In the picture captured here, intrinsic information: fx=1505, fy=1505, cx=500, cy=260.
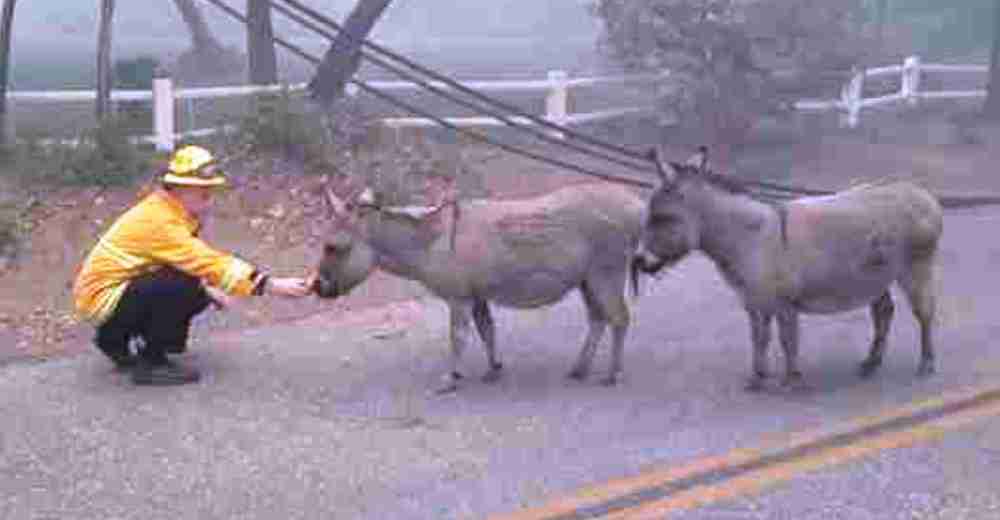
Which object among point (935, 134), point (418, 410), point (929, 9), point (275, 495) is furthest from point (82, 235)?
point (929, 9)

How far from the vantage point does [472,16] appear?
2859 inches

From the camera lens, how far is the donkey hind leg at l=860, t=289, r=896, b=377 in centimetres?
766

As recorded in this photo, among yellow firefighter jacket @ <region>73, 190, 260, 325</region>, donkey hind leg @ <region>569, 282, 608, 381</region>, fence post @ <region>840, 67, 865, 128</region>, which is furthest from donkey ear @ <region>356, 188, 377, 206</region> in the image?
fence post @ <region>840, 67, 865, 128</region>

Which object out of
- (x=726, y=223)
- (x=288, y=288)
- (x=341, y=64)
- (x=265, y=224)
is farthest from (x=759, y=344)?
(x=341, y=64)

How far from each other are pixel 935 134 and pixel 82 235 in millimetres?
14244

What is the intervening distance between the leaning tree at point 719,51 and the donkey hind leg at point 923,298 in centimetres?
1039

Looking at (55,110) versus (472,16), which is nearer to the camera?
(55,110)

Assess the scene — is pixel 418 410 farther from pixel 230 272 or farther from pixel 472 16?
pixel 472 16

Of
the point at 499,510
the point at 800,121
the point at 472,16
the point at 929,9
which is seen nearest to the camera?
the point at 499,510

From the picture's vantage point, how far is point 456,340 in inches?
288

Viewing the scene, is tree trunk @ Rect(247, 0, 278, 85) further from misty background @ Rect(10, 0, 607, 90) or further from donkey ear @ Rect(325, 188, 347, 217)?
donkey ear @ Rect(325, 188, 347, 217)

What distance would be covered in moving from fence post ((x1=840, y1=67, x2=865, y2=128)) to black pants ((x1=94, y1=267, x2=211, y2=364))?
1551 centimetres

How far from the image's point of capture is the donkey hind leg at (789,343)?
23.5ft

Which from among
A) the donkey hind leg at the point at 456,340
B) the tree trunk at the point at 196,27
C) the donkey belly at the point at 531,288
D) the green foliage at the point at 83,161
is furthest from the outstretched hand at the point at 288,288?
the tree trunk at the point at 196,27
